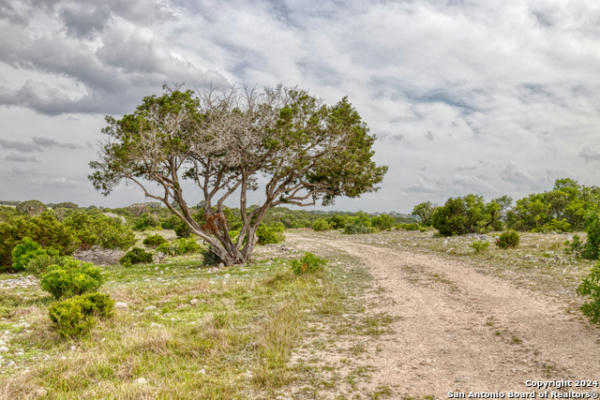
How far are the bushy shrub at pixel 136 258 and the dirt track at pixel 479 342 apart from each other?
1648 cm

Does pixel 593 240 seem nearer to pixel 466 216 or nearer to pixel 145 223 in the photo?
pixel 466 216

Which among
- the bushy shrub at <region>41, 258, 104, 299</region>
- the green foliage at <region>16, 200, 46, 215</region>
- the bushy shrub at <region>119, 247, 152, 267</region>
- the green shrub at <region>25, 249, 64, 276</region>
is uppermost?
the green foliage at <region>16, 200, 46, 215</region>

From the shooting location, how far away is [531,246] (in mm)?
19625

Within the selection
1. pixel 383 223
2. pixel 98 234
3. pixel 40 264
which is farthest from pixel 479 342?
pixel 383 223

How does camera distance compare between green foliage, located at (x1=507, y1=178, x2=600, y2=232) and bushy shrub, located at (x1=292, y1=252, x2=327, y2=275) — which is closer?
bushy shrub, located at (x1=292, y1=252, x2=327, y2=275)

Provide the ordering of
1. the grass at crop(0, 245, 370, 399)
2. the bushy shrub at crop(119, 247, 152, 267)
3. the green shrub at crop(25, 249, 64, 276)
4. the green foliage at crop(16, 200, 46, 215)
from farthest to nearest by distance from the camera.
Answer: the green foliage at crop(16, 200, 46, 215), the bushy shrub at crop(119, 247, 152, 267), the green shrub at crop(25, 249, 64, 276), the grass at crop(0, 245, 370, 399)

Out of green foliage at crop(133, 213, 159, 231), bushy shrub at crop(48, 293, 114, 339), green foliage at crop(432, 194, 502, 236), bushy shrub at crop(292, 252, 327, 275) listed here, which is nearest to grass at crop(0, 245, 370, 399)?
bushy shrub at crop(48, 293, 114, 339)

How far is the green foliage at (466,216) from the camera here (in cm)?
2995

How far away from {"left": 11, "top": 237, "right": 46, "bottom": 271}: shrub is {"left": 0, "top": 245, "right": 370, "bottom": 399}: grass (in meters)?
7.01

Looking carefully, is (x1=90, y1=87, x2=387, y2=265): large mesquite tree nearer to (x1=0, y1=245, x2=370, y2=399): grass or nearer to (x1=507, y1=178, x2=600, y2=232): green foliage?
(x1=0, y1=245, x2=370, y2=399): grass

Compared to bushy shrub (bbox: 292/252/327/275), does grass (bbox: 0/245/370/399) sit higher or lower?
lower

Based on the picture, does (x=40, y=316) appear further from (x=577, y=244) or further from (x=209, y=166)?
(x=577, y=244)

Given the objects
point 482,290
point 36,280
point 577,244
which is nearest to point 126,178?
point 36,280

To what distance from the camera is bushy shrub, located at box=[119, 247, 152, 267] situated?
21203mm
